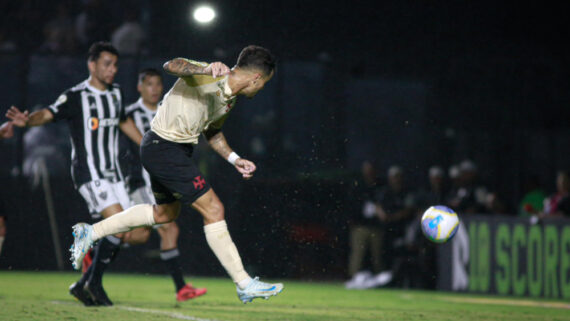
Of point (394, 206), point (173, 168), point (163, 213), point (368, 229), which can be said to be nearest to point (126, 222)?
point (163, 213)

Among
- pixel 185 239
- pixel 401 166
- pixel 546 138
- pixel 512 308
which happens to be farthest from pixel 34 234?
pixel 546 138

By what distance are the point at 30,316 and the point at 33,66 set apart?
640 centimetres

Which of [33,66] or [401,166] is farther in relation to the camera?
[401,166]

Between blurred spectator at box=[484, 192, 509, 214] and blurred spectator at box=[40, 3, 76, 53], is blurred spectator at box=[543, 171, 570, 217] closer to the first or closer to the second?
blurred spectator at box=[484, 192, 509, 214]

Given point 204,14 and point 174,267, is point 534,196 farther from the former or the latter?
point 174,267

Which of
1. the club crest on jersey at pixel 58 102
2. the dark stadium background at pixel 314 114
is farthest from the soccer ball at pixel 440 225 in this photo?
the dark stadium background at pixel 314 114

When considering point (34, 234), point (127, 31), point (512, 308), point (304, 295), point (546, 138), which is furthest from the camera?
point (546, 138)

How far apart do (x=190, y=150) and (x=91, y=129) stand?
1.77 metres

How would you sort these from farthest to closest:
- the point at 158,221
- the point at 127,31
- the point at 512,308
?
the point at 127,31 → the point at 512,308 → the point at 158,221

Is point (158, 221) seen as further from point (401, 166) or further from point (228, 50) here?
point (401, 166)

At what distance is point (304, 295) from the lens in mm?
10422

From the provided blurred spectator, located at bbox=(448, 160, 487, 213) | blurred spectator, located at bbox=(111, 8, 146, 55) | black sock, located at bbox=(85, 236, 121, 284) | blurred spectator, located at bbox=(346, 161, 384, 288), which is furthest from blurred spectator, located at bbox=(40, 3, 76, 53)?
black sock, located at bbox=(85, 236, 121, 284)

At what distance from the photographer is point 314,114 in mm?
13055

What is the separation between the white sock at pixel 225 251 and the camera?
21.2ft
